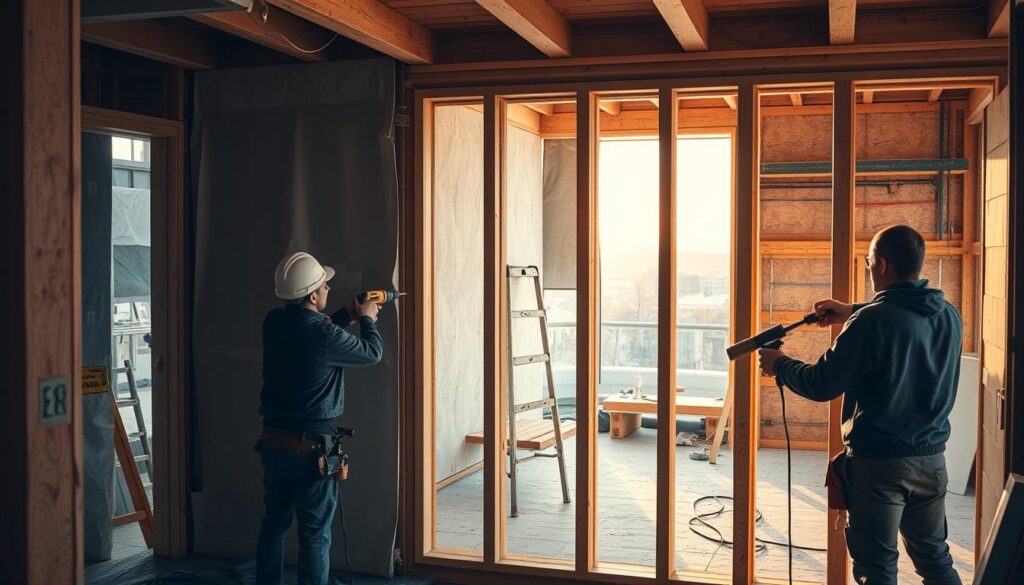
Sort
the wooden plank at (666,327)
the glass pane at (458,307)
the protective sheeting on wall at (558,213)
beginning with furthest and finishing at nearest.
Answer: the protective sheeting on wall at (558,213) < the glass pane at (458,307) < the wooden plank at (666,327)

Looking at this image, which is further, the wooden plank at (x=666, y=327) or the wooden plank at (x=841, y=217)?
the wooden plank at (x=666, y=327)

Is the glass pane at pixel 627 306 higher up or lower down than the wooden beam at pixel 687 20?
lower down

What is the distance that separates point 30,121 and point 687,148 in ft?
22.3

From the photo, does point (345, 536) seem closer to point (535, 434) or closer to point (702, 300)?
point (535, 434)

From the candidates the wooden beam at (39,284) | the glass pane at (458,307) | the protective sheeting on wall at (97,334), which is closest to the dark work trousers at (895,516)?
the wooden beam at (39,284)

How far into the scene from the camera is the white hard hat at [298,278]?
12.6 feet

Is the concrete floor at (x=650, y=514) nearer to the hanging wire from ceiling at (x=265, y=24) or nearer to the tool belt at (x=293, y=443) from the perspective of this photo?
the tool belt at (x=293, y=443)

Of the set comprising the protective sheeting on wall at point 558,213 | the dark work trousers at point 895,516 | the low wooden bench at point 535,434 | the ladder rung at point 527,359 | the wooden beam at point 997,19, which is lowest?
the low wooden bench at point 535,434

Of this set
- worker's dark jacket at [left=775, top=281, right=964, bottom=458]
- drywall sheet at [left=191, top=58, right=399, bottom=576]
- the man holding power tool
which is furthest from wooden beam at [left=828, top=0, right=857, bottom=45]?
drywall sheet at [left=191, top=58, right=399, bottom=576]

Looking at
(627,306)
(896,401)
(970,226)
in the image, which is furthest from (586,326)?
(627,306)

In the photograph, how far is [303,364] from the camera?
375 centimetres

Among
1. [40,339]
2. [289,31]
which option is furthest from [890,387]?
[289,31]

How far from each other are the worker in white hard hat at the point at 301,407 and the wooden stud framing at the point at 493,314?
759 millimetres

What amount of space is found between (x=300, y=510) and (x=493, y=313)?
129 cm
